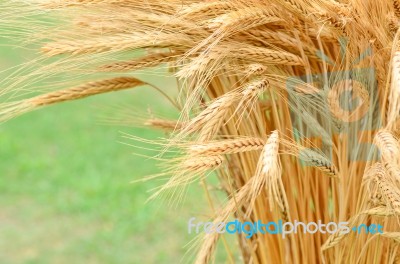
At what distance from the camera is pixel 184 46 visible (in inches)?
52.6

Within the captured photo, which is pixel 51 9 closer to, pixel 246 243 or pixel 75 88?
pixel 75 88

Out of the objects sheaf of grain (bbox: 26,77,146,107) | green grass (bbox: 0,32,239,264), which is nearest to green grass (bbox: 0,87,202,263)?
green grass (bbox: 0,32,239,264)

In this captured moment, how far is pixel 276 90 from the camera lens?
52.1 inches

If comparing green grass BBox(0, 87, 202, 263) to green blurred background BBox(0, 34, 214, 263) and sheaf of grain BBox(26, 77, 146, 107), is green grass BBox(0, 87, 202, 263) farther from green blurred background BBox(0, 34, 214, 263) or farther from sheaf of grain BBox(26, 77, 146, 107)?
sheaf of grain BBox(26, 77, 146, 107)

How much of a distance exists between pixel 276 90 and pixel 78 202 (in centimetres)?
324

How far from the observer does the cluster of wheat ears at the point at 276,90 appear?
1.21 metres

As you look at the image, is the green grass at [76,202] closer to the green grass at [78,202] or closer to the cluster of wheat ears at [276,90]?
the green grass at [78,202]

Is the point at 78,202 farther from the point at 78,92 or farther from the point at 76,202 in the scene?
the point at 78,92

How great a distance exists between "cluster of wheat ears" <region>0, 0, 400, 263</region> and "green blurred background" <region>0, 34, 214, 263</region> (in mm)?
1895

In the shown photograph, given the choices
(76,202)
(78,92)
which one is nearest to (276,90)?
(78,92)

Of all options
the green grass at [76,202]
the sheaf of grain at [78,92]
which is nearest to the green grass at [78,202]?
the green grass at [76,202]

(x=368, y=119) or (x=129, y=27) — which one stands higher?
(x=129, y=27)

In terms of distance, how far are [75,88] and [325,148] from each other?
1.63 feet

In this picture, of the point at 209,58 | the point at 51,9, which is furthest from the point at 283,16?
the point at 51,9
